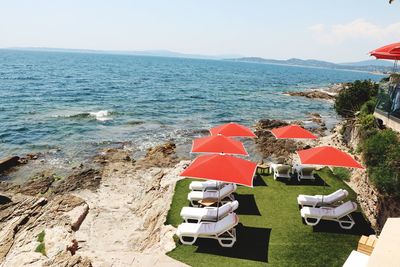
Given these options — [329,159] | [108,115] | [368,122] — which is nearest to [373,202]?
[329,159]

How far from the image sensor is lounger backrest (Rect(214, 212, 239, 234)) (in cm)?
1110

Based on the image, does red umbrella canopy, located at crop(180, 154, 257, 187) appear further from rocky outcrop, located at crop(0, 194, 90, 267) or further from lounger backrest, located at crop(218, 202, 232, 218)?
rocky outcrop, located at crop(0, 194, 90, 267)

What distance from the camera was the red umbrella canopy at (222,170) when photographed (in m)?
10.9

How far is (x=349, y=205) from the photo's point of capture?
41.2 feet

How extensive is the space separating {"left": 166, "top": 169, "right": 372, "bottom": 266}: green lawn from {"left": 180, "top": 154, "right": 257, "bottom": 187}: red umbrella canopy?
2.10m

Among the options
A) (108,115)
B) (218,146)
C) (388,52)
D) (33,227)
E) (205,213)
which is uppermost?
(388,52)

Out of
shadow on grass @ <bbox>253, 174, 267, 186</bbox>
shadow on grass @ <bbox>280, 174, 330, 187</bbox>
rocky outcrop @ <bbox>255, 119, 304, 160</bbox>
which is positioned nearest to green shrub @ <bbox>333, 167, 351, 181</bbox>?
shadow on grass @ <bbox>280, 174, 330, 187</bbox>

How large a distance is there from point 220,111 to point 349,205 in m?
31.3

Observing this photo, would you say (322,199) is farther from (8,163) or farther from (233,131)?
(8,163)

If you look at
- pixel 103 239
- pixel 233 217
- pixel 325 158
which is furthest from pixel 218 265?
pixel 325 158

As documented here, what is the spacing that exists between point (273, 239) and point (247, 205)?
Answer: 264cm

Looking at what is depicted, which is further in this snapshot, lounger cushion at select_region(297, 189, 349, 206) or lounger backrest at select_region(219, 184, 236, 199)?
lounger backrest at select_region(219, 184, 236, 199)

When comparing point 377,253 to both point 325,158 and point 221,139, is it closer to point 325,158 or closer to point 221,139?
point 325,158

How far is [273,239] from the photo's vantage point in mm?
11383
